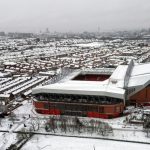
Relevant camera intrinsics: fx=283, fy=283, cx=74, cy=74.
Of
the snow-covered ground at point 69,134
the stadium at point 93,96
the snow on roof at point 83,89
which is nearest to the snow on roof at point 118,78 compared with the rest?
the stadium at point 93,96

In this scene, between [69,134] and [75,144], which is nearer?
[75,144]

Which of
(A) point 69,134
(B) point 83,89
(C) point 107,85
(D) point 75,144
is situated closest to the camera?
(D) point 75,144

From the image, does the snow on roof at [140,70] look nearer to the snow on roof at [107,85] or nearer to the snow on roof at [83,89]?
the snow on roof at [107,85]

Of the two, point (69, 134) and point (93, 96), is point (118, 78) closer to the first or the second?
point (93, 96)

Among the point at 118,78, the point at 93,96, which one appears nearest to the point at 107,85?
the point at 93,96

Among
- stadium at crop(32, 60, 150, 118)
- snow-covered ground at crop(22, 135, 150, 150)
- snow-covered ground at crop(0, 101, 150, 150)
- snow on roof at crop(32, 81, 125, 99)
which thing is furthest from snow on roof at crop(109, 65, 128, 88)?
snow-covered ground at crop(22, 135, 150, 150)

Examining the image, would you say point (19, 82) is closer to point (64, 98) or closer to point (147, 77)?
point (64, 98)

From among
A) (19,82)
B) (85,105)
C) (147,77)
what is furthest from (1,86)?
(147,77)
